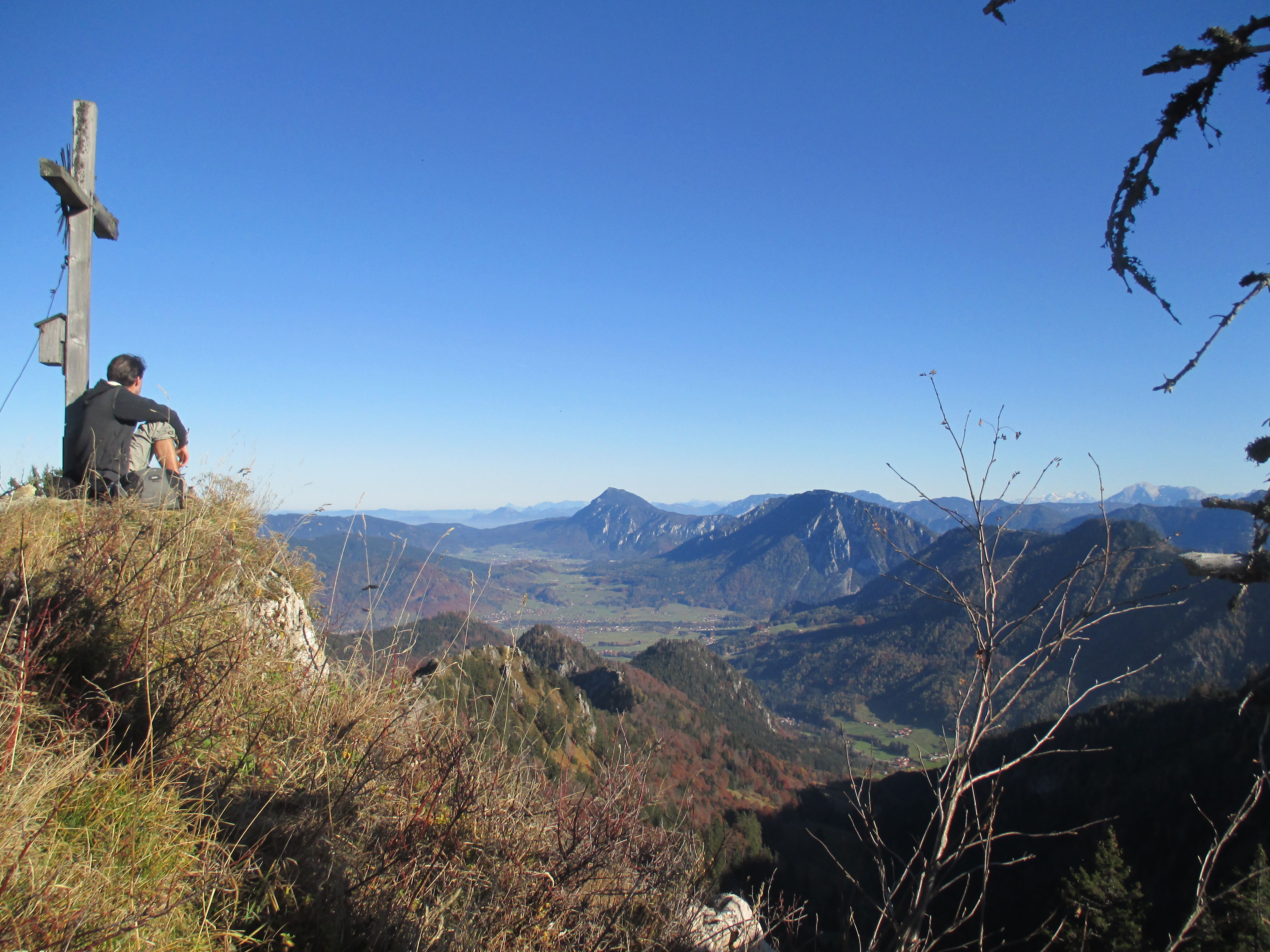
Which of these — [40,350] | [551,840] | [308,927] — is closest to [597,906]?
[551,840]

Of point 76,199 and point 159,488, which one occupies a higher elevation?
point 76,199

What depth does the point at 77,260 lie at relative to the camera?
680 cm

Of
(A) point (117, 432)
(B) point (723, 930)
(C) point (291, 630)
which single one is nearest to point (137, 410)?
(A) point (117, 432)

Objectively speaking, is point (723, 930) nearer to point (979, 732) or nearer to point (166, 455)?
point (979, 732)

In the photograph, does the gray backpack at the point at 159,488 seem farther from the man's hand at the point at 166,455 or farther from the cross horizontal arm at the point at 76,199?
the cross horizontal arm at the point at 76,199

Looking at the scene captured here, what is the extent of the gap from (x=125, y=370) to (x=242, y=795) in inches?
211

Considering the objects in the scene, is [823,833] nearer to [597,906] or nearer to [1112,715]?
[1112,715]

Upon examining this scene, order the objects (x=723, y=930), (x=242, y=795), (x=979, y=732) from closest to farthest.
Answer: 1. (x=979, y=732)
2. (x=242, y=795)
3. (x=723, y=930)

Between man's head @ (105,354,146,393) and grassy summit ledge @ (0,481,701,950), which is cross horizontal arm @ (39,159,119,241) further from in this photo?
grassy summit ledge @ (0,481,701,950)

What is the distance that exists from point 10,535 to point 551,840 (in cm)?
404

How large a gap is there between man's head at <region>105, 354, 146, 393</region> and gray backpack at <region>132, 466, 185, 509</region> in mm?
915

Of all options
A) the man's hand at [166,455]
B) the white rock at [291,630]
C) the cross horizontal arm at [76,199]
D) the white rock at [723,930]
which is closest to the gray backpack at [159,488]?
the man's hand at [166,455]

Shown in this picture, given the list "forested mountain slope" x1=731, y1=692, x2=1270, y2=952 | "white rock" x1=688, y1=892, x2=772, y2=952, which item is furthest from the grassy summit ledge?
"forested mountain slope" x1=731, y1=692, x2=1270, y2=952

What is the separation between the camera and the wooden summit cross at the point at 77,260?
21.8 feet
